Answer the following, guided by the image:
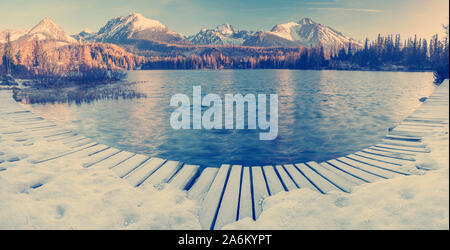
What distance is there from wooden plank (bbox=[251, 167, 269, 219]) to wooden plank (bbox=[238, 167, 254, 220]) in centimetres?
11

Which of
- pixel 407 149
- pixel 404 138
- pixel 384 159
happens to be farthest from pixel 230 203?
pixel 404 138

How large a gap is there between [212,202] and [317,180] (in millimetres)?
3022

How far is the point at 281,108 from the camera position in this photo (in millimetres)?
34938

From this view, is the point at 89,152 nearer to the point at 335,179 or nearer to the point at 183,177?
the point at 183,177

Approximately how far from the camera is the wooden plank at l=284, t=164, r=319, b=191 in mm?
7562

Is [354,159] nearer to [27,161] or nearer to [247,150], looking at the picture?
[247,150]

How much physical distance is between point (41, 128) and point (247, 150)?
1054 cm

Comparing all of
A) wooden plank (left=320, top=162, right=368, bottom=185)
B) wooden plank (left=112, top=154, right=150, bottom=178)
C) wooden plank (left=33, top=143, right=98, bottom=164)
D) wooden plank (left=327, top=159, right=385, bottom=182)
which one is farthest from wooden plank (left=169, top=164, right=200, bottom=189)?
wooden plank (left=327, top=159, right=385, bottom=182)

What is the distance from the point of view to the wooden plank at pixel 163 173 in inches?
309

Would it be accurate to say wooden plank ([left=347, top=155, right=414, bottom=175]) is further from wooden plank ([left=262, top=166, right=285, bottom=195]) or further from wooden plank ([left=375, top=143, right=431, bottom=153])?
wooden plank ([left=262, top=166, right=285, bottom=195])

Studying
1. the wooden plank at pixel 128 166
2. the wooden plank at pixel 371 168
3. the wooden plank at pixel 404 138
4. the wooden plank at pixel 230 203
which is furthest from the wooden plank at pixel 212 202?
the wooden plank at pixel 404 138

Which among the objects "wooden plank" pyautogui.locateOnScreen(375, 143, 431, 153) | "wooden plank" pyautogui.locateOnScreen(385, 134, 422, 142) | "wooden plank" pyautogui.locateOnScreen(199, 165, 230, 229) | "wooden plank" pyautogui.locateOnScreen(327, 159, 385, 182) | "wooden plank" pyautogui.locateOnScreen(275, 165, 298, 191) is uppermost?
"wooden plank" pyautogui.locateOnScreen(385, 134, 422, 142)

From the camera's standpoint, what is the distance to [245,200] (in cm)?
669
